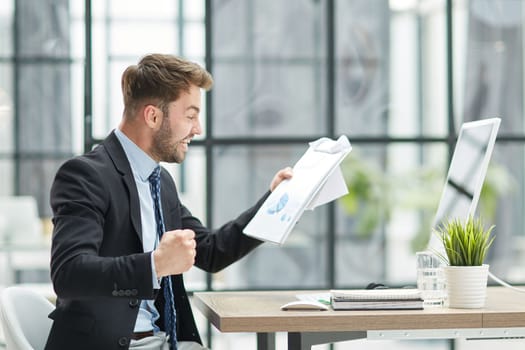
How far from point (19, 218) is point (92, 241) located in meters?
2.49

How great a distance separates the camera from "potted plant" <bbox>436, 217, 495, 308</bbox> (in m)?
2.74

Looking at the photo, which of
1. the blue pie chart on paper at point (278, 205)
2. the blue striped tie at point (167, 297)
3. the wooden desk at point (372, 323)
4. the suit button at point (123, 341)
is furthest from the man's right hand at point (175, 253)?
the blue pie chart on paper at point (278, 205)

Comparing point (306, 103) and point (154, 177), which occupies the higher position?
point (306, 103)

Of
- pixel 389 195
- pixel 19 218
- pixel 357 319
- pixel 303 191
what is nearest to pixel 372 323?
pixel 357 319

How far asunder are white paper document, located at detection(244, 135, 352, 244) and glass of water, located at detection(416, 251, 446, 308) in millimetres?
337

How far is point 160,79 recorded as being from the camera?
117 inches

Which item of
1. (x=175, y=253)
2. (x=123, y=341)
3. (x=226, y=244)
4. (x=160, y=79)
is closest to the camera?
(x=175, y=253)

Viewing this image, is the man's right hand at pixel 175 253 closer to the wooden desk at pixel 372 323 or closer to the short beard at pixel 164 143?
the wooden desk at pixel 372 323

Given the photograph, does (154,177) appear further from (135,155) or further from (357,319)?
(357,319)

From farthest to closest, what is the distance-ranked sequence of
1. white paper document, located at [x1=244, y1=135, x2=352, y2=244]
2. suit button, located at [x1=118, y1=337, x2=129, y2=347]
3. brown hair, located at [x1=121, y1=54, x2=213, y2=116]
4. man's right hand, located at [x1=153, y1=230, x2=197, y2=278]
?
brown hair, located at [x1=121, y1=54, x2=213, y2=116] < white paper document, located at [x1=244, y1=135, x2=352, y2=244] < suit button, located at [x1=118, y1=337, x2=129, y2=347] < man's right hand, located at [x1=153, y1=230, x2=197, y2=278]

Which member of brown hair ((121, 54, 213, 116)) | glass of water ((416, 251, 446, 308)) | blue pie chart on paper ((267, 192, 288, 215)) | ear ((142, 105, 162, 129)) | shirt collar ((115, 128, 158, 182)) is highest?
brown hair ((121, 54, 213, 116))

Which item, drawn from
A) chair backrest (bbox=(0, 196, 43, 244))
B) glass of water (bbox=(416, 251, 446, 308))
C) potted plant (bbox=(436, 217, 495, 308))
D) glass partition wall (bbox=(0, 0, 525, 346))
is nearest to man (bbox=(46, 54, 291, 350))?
glass of water (bbox=(416, 251, 446, 308))

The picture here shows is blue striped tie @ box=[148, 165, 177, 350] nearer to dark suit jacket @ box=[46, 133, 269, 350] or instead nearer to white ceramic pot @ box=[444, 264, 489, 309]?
dark suit jacket @ box=[46, 133, 269, 350]

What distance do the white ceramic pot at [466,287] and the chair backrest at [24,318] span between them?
4.06 feet
